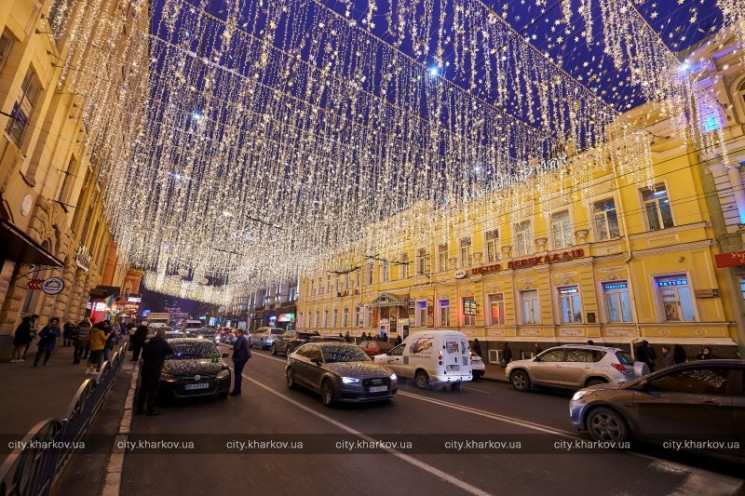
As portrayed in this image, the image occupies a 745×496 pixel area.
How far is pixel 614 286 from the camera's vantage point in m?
16.7

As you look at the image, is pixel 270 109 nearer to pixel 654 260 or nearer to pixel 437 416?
pixel 437 416

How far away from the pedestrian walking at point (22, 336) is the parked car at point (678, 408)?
1761 centimetres

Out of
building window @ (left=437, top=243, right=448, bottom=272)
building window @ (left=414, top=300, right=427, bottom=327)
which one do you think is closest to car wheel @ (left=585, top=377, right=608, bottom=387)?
building window @ (left=437, top=243, right=448, bottom=272)

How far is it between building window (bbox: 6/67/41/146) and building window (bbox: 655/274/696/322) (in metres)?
25.5

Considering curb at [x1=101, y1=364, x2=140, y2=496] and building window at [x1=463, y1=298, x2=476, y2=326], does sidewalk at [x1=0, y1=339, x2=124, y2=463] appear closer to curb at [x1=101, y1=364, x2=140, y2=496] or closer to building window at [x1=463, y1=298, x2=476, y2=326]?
curb at [x1=101, y1=364, x2=140, y2=496]

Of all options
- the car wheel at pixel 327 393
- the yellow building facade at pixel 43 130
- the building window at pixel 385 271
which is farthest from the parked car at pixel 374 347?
the yellow building facade at pixel 43 130

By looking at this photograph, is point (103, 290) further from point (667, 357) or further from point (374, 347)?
point (667, 357)

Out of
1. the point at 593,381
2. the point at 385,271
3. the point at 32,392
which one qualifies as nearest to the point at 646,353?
the point at 593,381

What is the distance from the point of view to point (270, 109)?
12.4m

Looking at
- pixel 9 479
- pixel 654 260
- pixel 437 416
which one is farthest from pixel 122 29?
pixel 654 260

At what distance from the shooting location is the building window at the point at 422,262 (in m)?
26.7

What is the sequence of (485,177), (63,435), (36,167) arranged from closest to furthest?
(63,435) < (36,167) < (485,177)

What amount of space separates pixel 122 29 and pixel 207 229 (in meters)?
14.9

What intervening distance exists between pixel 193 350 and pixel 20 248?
632 centimetres
